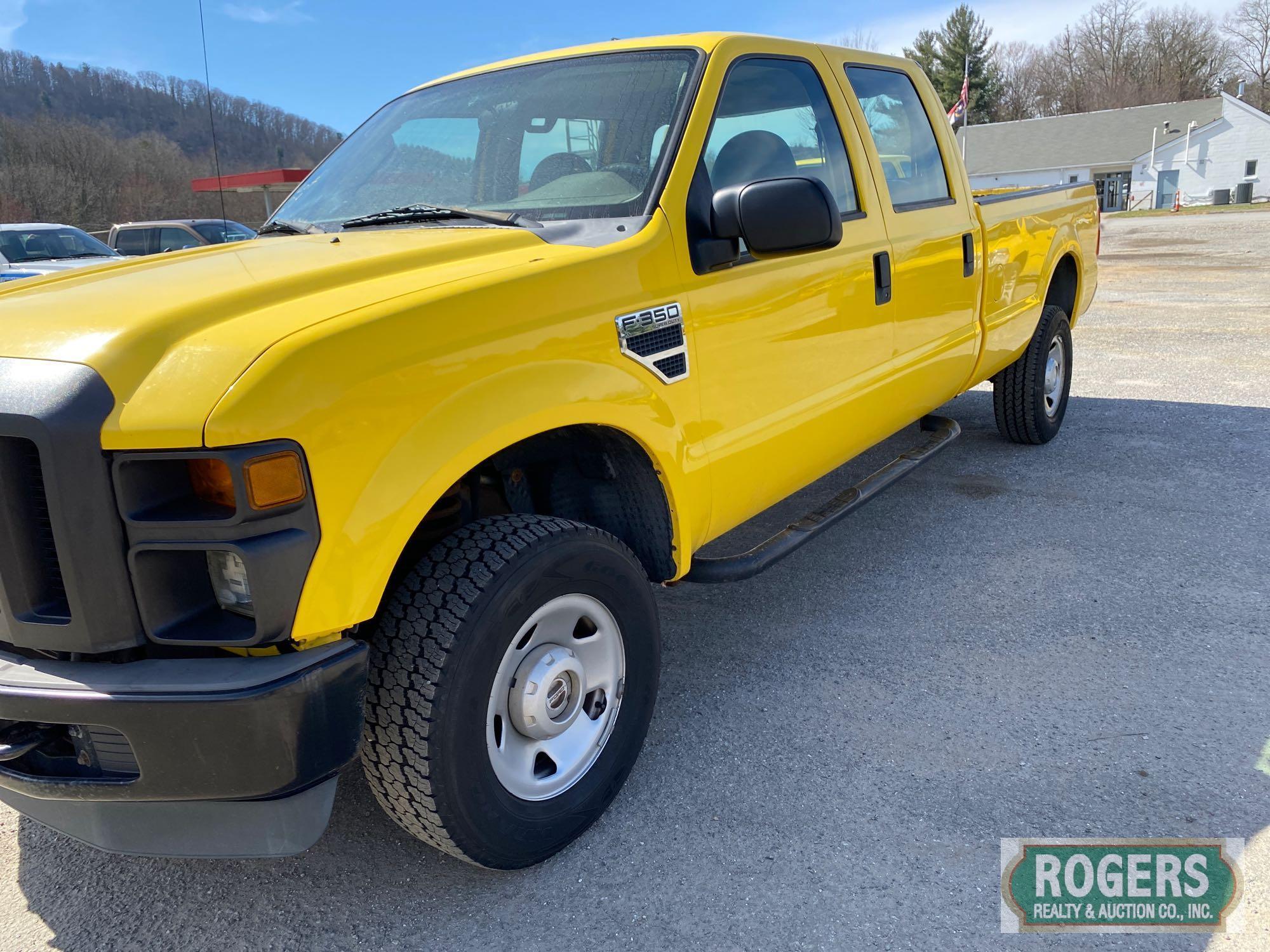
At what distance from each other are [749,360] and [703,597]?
1386 millimetres

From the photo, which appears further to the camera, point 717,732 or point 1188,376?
point 1188,376

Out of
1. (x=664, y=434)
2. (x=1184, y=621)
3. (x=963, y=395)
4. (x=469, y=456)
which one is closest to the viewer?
(x=469, y=456)

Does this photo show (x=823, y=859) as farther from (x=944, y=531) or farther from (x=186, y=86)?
(x=186, y=86)

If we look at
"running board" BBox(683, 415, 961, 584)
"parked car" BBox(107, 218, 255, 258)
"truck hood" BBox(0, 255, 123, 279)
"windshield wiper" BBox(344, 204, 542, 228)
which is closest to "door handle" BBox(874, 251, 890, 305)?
"running board" BBox(683, 415, 961, 584)

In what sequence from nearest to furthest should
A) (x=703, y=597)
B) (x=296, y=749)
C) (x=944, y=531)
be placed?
(x=296, y=749) → (x=703, y=597) → (x=944, y=531)

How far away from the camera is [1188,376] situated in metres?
7.30

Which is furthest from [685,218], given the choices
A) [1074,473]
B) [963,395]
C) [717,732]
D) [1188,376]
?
[1188,376]

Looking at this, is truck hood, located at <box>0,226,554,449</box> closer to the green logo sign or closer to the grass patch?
the green logo sign

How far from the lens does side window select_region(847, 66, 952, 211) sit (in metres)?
3.78

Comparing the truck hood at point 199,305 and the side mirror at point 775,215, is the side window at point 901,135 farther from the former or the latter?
the truck hood at point 199,305

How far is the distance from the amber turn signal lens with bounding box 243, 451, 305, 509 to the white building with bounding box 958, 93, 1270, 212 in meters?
57.3

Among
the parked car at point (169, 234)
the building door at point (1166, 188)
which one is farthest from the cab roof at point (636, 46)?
the building door at point (1166, 188)

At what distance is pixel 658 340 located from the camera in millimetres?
2525

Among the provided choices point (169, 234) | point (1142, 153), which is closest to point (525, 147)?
point (169, 234)
